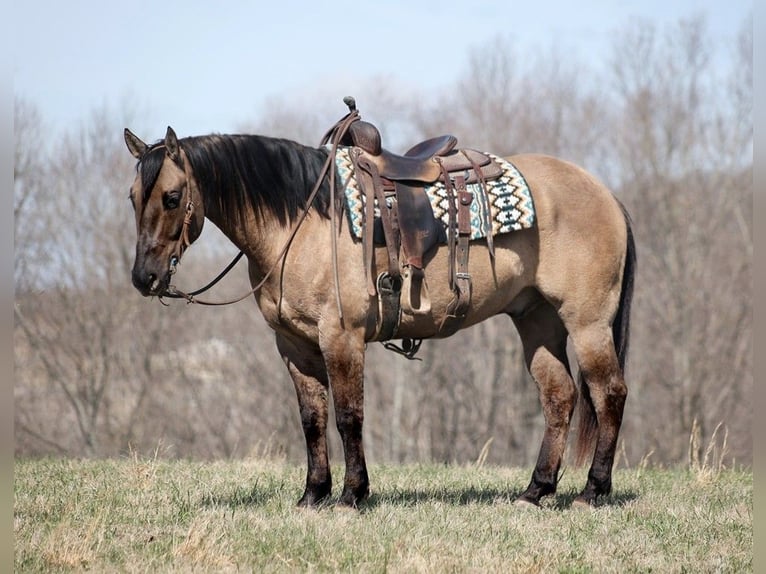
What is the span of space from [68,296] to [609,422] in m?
21.4

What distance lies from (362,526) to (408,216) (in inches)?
74.0

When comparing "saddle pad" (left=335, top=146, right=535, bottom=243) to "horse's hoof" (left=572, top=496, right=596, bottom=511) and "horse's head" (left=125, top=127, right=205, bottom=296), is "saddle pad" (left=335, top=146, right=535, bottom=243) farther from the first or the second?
"horse's hoof" (left=572, top=496, right=596, bottom=511)

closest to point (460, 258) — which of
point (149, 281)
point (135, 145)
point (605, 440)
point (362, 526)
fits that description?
point (605, 440)

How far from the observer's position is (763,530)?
310cm

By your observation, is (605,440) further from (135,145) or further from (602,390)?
(135,145)

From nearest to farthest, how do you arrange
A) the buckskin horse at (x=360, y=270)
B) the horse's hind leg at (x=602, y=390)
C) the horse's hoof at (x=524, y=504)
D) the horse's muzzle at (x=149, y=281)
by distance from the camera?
the horse's muzzle at (x=149, y=281), the buckskin horse at (x=360, y=270), the horse's hoof at (x=524, y=504), the horse's hind leg at (x=602, y=390)

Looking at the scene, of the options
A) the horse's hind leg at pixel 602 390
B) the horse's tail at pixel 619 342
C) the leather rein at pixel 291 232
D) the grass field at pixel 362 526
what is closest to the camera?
the grass field at pixel 362 526

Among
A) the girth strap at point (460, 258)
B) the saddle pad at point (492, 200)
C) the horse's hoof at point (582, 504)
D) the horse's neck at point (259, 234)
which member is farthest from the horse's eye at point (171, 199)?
the horse's hoof at point (582, 504)

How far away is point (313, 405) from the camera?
19.9 ft

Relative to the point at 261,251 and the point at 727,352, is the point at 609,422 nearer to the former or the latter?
the point at 261,251

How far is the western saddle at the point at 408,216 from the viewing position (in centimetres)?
588

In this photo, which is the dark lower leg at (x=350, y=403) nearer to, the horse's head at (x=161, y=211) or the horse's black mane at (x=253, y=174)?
the horse's black mane at (x=253, y=174)

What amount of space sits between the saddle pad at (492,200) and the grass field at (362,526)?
1.80m

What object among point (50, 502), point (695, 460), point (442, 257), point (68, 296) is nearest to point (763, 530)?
point (442, 257)
